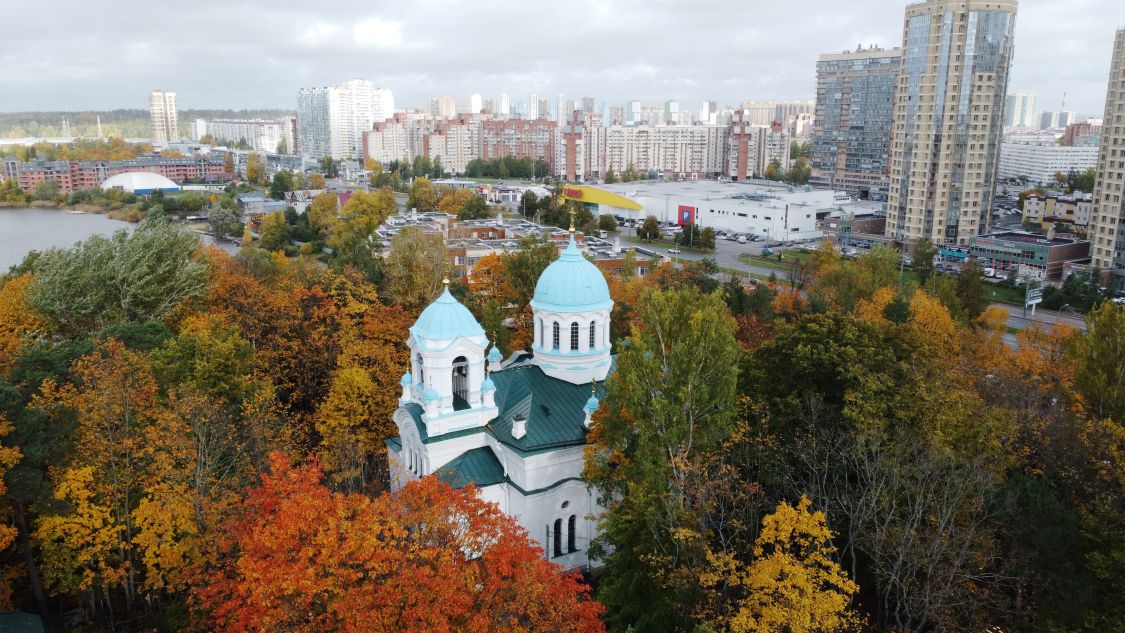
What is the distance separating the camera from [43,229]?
90125 millimetres

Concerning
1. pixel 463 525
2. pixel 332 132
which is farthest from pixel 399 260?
pixel 332 132

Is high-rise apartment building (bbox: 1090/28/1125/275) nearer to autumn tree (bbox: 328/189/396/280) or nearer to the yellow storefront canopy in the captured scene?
the yellow storefront canopy

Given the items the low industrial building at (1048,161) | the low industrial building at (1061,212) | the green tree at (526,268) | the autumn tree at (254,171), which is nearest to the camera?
the green tree at (526,268)

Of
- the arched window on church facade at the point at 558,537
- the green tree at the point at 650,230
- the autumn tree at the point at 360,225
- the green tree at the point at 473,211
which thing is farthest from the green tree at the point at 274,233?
the arched window on church facade at the point at 558,537

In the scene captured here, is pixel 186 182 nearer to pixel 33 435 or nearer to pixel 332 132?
pixel 332 132

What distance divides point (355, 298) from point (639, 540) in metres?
20.6

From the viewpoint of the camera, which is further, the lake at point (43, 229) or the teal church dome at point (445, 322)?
the lake at point (43, 229)

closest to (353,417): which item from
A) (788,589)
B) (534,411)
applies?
(534,411)

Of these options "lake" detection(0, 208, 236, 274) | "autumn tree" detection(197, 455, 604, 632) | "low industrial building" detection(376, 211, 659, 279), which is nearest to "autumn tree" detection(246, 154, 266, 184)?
"lake" detection(0, 208, 236, 274)

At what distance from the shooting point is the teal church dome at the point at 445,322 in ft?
68.7

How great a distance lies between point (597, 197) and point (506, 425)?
248 ft

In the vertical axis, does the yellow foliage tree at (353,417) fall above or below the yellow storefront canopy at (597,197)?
below

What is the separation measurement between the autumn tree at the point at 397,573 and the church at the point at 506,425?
15.7ft

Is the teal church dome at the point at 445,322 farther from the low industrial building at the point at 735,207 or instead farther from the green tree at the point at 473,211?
the low industrial building at the point at 735,207
